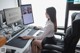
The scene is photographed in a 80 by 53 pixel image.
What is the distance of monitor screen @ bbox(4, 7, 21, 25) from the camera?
7.20 feet

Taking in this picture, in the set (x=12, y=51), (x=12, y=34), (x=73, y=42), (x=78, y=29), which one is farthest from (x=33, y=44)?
(x=78, y=29)

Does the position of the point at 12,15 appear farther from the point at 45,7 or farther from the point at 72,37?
the point at 72,37

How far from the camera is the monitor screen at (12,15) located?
2193 mm

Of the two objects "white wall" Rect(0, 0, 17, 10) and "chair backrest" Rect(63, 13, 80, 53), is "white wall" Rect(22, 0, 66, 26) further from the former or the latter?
"chair backrest" Rect(63, 13, 80, 53)

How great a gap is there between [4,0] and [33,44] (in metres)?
1.27

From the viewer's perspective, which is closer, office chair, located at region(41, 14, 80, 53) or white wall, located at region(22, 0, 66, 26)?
office chair, located at region(41, 14, 80, 53)

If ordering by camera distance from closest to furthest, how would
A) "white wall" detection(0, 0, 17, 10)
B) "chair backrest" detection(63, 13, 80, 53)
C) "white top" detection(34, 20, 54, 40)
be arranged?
"chair backrest" detection(63, 13, 80, 53)
"white top" detection(34, 20, 54, 40)
"white wall" detection(0, 0, 17, 10)

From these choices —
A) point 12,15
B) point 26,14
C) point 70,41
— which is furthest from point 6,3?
point 70,41

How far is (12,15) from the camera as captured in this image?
233cm

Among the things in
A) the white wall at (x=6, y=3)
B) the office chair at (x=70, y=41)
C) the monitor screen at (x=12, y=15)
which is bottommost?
the office chair at (x=70, y=41)

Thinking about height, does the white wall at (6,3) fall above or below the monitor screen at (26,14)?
above

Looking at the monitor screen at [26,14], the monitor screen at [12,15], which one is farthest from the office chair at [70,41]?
the monitor screen at [26,14]

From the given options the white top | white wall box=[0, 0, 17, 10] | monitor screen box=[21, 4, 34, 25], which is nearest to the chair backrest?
the white top

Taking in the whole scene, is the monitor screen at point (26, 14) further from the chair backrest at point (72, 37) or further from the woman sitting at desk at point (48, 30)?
the chair backrest at point (72, 37)
